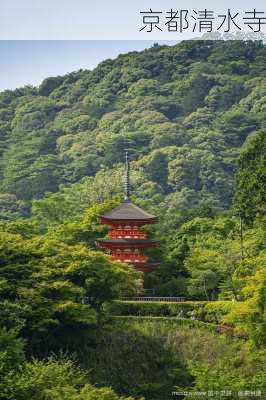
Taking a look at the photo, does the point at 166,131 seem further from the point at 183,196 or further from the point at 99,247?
the point at 99,247

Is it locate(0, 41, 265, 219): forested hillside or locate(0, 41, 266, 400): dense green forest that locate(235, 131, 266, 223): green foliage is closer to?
locate(0, 41, 266, 400): dense green forest

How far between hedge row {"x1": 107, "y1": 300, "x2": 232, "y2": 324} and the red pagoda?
2816 millimetres

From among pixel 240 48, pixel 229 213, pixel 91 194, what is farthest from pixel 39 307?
pixel 240 48

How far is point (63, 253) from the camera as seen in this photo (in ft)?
112

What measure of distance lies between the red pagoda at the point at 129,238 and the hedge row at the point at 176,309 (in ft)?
9.24

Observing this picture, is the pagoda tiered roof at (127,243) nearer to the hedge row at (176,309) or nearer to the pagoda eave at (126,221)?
the pagoda eave at (126,221)

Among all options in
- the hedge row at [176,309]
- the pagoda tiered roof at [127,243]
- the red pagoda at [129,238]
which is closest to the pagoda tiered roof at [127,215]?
the red pagoda at [129,238]

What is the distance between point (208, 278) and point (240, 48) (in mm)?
87790

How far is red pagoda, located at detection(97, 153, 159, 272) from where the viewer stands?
39969 mm

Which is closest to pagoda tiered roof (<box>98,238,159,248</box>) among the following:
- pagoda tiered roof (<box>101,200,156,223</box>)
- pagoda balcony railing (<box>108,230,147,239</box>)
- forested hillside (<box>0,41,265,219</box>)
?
pagoda balcony railing (<box>108,230,147,239</box>)

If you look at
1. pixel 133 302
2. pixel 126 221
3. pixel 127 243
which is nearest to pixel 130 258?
pixel 127 243

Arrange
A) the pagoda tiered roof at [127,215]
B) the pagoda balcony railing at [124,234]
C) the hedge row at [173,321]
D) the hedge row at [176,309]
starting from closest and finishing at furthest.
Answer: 1. the hedge row at [173,321]
2. the hedge row at [176,309]
3. the pagoda tiered roof at [127,215]
4. the pagoda balcony railing at [124,234]

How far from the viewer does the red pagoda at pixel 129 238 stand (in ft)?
131

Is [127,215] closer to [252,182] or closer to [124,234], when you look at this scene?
[124,234]
